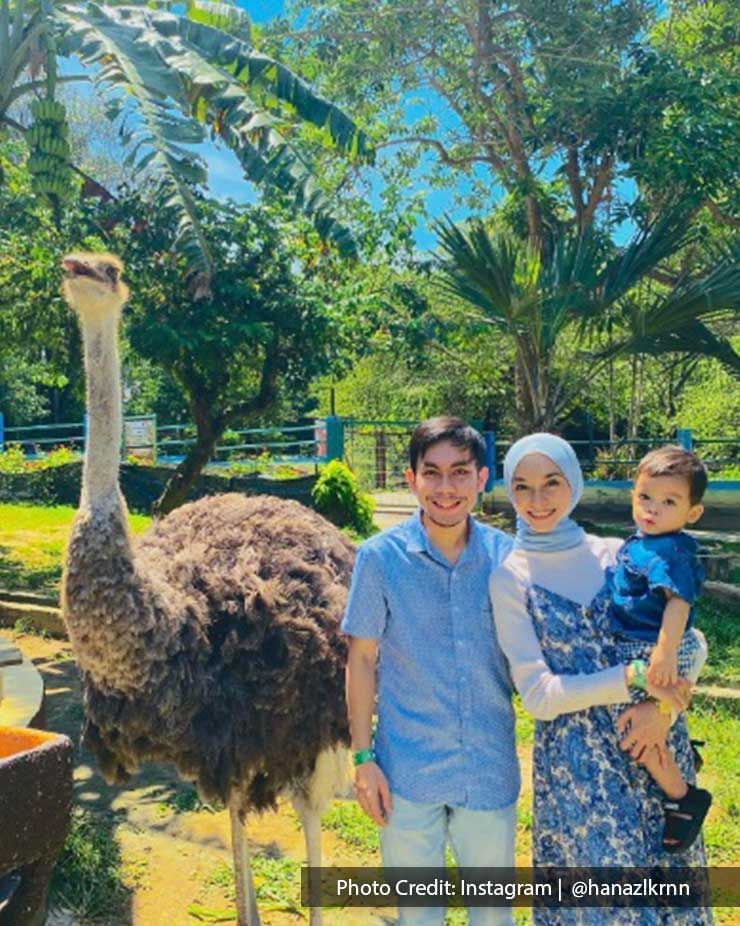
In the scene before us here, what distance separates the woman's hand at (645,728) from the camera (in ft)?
6.13

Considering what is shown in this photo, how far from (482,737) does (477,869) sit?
0.89ft

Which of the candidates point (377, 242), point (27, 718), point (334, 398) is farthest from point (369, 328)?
point (334, 398)

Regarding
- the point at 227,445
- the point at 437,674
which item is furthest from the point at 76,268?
the point at 227,445

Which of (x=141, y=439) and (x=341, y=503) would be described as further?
(x=141, y=439)

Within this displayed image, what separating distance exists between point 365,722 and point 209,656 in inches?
32.6

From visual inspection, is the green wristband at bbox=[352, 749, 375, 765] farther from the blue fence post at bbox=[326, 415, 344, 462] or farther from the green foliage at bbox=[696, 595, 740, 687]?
the blue fence post at bbox=[326, 415, 344, 462]

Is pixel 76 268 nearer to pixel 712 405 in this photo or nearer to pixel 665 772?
pixel 665 772

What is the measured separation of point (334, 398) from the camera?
69.4 feet

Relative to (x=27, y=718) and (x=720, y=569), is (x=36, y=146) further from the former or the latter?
(x=720, y=569)

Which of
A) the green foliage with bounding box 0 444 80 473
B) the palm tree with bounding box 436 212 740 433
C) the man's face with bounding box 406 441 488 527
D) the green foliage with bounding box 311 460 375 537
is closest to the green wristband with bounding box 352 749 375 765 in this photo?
the man's face with bounding box 406 441 488 527

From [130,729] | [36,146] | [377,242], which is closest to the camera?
[130,729]

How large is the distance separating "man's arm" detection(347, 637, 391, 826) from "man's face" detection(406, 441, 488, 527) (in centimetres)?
31

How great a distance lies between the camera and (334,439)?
12.7 metres

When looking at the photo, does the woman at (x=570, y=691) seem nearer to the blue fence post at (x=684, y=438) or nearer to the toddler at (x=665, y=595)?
the toddler at (x=665, y=595)
